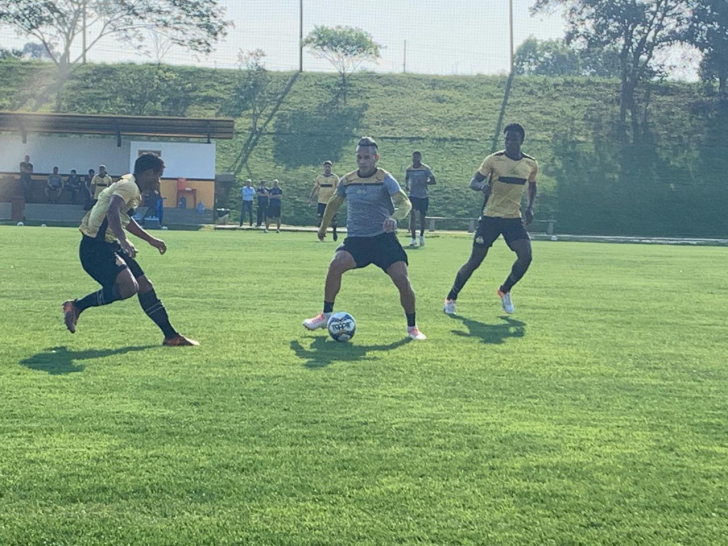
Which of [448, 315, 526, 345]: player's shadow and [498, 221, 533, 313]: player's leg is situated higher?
[498, 221, 533, 313]: player's leg

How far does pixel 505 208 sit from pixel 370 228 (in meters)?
2.58

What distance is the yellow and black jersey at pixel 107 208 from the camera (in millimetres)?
7523

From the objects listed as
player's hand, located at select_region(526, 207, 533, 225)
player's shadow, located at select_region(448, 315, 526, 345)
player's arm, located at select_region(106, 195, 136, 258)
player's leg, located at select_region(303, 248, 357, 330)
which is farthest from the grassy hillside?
player's arm, located at select_region(106, 195, 136, 258)

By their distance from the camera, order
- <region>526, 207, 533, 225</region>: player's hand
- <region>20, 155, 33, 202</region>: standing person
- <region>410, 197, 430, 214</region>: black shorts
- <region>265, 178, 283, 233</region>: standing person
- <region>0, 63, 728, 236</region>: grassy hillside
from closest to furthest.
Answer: <region>526, 207, 533, 225</region>: player's hand, <region>410, 197, 430, 214</region>: black shorts, <region>265, 178, 283, 233</region>: standing person, <region>20, 155, 33, 202</region>: standing person, <region>0, 63, 728, 236</region>: grassy hillside

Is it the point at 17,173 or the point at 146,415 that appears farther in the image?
the point at 17,173

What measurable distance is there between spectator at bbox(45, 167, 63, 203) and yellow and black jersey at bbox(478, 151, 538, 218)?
28.5m

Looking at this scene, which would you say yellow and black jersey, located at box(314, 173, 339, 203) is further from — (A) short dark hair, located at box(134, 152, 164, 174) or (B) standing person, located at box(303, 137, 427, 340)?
(A) short dark hair, located at box(134, 152, 164, 174)

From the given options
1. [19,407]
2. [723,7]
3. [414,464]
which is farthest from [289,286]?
[723,7]

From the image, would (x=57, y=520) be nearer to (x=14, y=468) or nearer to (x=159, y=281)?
(x=14, y=468)

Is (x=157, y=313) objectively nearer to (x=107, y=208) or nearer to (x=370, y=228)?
(x=107, y=208)

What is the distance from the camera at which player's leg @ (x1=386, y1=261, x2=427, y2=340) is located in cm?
821

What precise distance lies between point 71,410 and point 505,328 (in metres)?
4.99

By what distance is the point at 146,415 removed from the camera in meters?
4.96

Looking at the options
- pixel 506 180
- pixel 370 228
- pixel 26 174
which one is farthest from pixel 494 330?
pixel 26 174
